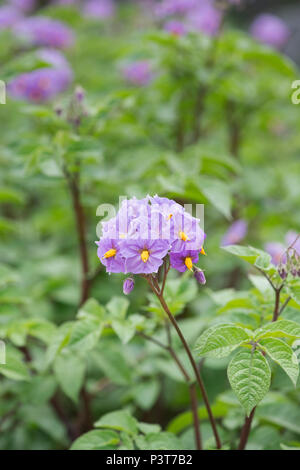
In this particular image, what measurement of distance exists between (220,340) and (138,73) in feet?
7.61

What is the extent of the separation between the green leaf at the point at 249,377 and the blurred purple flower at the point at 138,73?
7.49ft

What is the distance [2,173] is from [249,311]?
1712 mm

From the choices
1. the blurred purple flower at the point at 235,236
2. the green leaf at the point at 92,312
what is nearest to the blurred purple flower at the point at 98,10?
the blurred purple flower at the point at 235,236

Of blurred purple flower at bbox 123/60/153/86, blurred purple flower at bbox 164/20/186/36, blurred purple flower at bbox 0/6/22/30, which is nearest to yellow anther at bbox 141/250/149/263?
blurred purple flower at bbox 164/20/186/36

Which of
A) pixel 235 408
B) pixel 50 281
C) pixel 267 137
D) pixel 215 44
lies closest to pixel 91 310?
pixel 235 408

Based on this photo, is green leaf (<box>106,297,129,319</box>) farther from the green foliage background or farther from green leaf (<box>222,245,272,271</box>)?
green leaf (<box>222,245,272,271</box>)

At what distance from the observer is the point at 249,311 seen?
1202mm

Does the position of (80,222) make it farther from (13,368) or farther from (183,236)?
(183,236)

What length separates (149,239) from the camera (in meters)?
0.91

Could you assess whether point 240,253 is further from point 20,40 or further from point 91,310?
point 20,40

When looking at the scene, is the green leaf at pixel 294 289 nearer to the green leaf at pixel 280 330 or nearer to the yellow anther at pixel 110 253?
the green leaf at pixel 280 330

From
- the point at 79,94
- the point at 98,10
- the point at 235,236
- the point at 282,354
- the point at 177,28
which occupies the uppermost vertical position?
the point at 98,10

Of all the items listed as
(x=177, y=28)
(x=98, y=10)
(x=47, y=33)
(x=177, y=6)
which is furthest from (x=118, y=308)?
(x=98, y=10)

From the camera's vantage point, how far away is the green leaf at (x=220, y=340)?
36.8 inches
